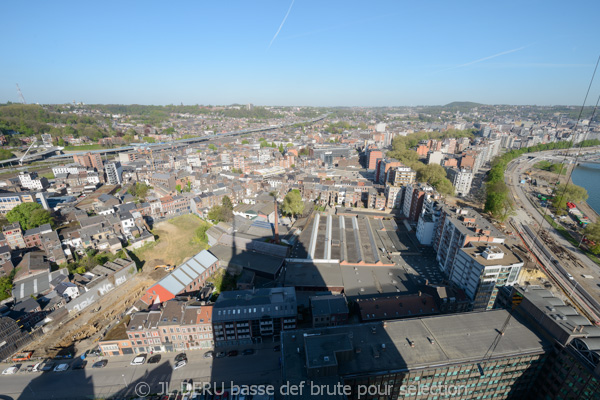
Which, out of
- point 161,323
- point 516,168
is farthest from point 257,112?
point 161,323

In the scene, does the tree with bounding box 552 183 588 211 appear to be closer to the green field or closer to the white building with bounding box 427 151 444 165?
the white building with bounding box 427 151 444 165

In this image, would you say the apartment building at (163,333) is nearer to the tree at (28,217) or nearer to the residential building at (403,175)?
the tree at (28,217)

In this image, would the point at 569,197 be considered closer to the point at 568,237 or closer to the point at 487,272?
the point at 568,237

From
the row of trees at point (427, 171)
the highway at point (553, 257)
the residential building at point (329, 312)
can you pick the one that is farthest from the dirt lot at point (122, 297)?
the row of trees at point (427, 171)

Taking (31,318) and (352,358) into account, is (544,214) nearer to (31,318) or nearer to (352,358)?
(352,358)

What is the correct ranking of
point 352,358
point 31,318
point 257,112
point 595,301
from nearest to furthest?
point 352,358
point 31,318
point 595,301
point 257,112

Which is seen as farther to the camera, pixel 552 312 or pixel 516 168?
pixel 516 168

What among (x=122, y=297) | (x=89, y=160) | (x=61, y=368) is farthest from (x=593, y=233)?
(x=89, y=160)
